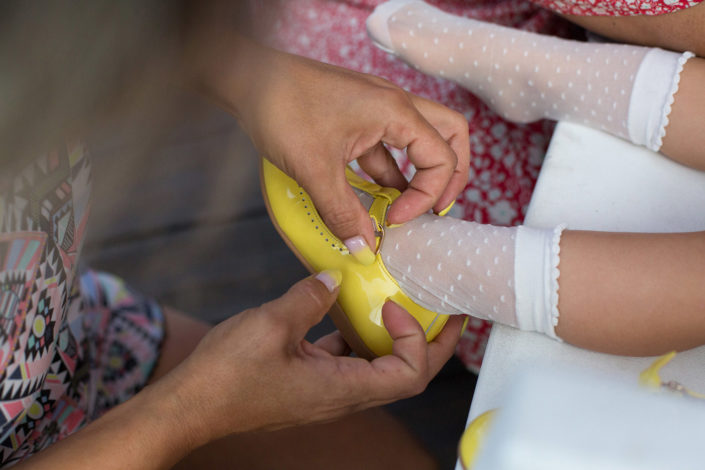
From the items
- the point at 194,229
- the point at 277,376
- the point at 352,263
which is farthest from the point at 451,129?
the point at 194,229

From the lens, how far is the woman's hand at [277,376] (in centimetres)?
61

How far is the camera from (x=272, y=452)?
79 cm

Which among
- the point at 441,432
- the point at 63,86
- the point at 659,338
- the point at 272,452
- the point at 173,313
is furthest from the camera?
the point at 441,432

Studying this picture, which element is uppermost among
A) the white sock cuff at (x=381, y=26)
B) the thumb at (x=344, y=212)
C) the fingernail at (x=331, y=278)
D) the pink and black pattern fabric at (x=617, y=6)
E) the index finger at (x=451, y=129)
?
the pink and black pattern fabric at (x=617, y=6)

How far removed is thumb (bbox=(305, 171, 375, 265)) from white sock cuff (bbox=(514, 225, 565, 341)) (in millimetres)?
159

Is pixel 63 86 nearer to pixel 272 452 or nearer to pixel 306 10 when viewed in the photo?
pixel 272 452

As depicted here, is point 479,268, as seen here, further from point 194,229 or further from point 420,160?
point 194,229

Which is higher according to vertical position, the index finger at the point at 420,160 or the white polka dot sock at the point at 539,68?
the white polka dot sock at the point at 539,68

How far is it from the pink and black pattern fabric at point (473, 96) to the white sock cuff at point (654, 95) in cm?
21

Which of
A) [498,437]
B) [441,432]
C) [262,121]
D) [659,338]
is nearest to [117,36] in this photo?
[498,437]

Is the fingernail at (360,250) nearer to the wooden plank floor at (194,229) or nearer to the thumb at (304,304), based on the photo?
the thumb at (304,304)

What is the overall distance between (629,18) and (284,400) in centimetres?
62

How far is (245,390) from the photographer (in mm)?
618

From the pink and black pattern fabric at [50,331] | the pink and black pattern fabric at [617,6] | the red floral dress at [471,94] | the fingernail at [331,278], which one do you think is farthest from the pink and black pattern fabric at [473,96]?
the pink and black pattern fabric at [50,331]
